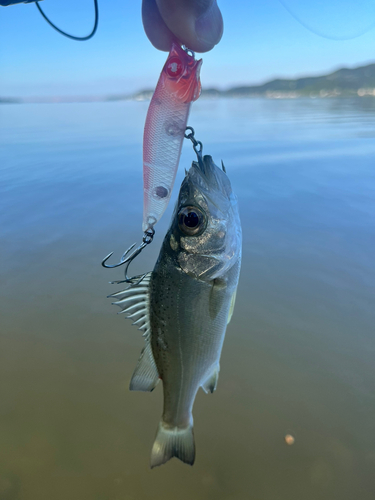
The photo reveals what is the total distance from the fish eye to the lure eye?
0.54 m

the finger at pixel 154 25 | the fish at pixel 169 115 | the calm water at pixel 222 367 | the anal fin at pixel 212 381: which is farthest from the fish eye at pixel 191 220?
the calm water at pixel 222 367

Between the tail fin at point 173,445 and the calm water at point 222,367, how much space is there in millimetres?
528

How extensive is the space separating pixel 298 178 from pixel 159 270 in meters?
6.02

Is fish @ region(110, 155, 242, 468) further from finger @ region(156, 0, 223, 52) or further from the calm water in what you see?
the calm water

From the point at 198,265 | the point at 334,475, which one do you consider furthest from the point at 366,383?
the point at 198,265

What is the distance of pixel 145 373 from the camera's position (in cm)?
154

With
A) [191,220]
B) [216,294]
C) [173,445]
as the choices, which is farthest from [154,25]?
[173,445]

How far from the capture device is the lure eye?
49.2 inches

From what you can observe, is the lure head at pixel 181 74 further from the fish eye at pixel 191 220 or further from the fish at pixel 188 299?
the fish eye at pixel 191 220

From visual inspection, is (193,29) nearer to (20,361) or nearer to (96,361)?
(96,361)

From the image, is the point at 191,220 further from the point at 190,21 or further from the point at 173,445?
the point at 173,445

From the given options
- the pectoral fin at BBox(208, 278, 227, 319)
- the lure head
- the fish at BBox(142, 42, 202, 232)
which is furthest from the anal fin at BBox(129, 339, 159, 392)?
the lure head

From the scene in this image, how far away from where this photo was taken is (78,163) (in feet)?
27.2

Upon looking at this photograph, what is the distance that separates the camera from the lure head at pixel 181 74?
1248mm
